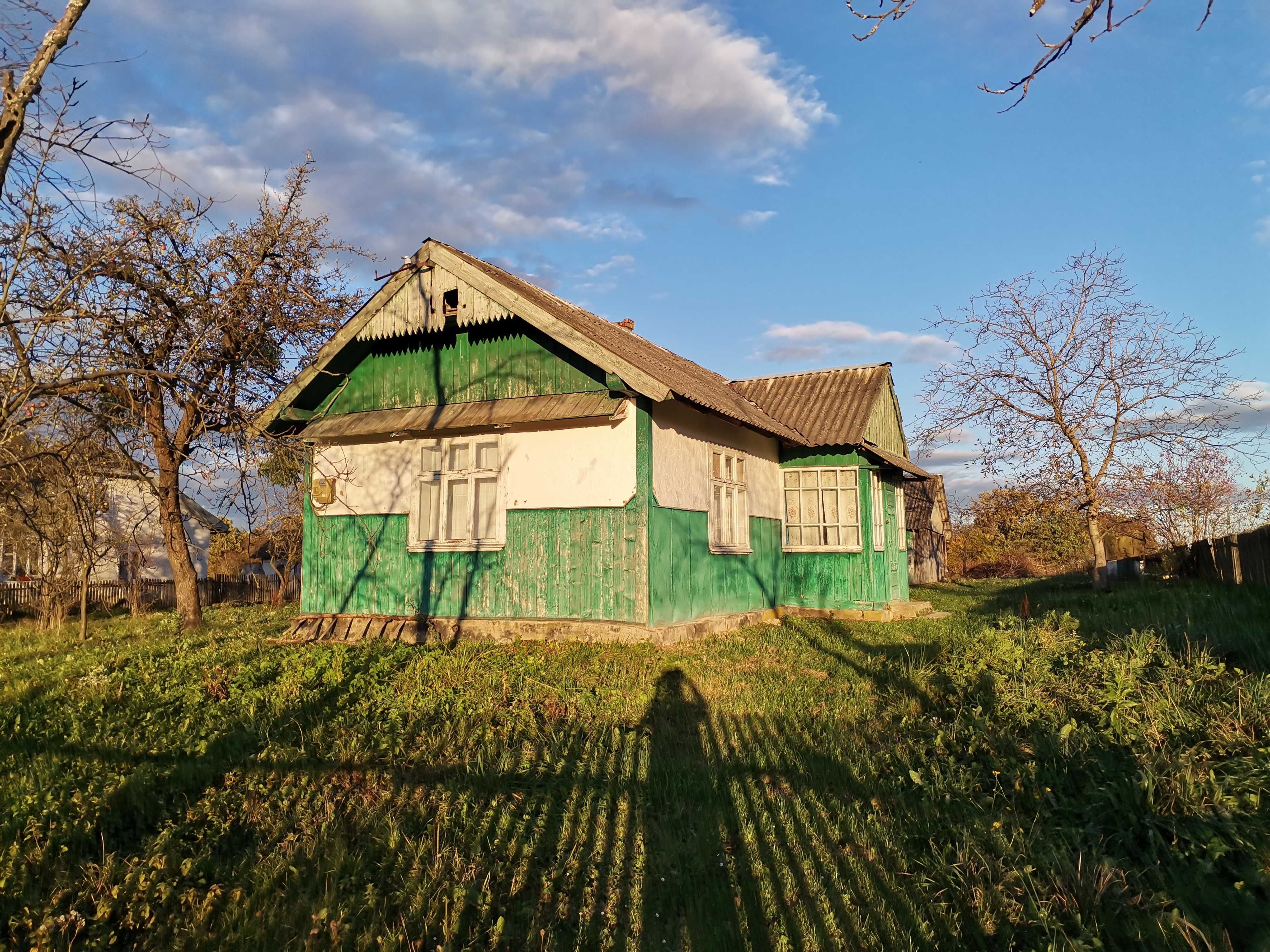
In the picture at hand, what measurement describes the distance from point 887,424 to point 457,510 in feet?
32.8

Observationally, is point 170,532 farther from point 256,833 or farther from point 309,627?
point 256,833

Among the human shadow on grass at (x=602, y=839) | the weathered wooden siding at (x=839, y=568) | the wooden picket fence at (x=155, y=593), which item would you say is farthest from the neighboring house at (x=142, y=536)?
the weathered wooden siding at (x=839, y=568)

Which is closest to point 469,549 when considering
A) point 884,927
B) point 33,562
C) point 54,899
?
point 54,899

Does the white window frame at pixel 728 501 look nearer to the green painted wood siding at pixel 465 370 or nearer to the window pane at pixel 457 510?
the green painted wood siding at pixel 465 370

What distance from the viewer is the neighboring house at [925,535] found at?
27.4 metres

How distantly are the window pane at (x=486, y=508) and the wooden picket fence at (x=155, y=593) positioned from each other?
10.4 meters

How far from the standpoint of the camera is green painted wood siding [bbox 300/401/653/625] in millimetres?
10227

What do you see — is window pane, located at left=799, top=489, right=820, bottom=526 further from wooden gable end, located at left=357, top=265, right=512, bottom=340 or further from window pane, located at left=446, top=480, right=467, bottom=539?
wooden gable end, located at left=357, top=265, right=512, bottom=340

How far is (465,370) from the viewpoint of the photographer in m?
11.6

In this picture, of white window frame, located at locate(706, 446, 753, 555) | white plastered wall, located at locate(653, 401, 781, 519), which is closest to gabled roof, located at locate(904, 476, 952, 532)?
white plastered wall, located at locate(653, 401, 781, 519)

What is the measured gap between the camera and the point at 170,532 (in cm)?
1290

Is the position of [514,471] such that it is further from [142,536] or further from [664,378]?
[142,536]

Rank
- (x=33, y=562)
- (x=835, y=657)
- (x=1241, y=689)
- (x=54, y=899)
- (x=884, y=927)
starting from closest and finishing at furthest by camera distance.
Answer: (x=884, y=927) → (x=54, y=899) → (x=1241, y=689) → (x=835, y=657) → (x=33, y=562)

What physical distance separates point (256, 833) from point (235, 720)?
7.48 feet
